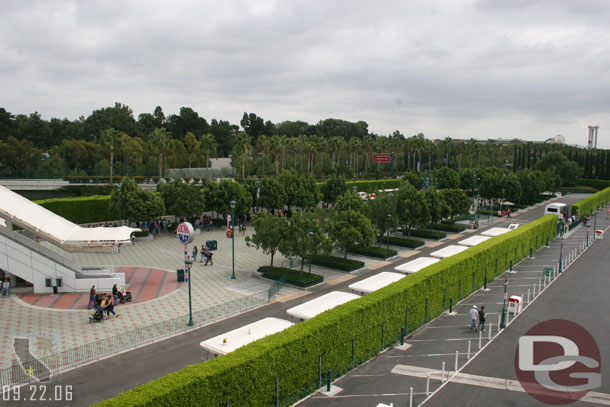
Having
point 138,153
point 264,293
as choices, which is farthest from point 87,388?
point 138,153

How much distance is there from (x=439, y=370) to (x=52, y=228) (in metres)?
27.2

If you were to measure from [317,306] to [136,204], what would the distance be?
31708 millimetres

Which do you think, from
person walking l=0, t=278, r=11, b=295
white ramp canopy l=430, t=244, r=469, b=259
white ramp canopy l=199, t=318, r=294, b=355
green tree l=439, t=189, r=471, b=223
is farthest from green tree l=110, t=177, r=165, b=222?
green tree l=439, t=189, r=471, b=223

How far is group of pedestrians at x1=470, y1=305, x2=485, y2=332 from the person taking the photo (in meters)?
22.8

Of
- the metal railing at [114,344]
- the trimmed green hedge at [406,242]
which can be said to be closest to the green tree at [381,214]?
the trimmed green hedge at [406,242]

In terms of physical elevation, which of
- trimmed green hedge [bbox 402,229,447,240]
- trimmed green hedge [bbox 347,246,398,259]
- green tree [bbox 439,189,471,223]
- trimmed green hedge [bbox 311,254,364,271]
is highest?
green tree [bbox 439,189,471,223]

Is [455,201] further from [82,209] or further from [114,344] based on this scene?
[82,209]

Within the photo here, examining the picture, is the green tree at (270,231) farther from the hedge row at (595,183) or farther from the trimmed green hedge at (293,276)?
the hedge row at (595,183)

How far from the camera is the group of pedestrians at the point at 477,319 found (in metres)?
22.8

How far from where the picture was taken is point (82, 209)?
172ft

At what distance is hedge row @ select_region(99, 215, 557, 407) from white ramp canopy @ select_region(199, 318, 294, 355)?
1860 millimetres

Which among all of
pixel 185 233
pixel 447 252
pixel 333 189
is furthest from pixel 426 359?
pixel 333 189

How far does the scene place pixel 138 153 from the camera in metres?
92.8

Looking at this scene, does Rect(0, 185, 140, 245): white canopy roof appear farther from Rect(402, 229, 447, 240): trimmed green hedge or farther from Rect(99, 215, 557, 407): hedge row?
Rect(402, 229, 447, 240): trimmed green hedge
